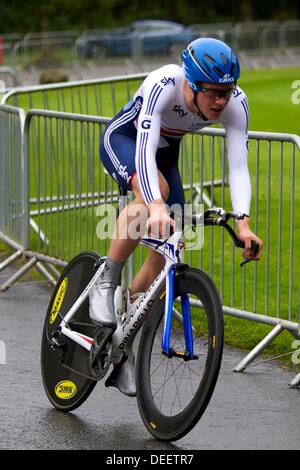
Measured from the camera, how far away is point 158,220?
19.1 ft

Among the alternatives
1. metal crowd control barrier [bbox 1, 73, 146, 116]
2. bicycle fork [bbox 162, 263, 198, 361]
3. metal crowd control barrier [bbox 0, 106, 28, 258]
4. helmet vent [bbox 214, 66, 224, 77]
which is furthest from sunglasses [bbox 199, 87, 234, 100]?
metal crowd control barrier [bbox 1, 73, 146, 116]

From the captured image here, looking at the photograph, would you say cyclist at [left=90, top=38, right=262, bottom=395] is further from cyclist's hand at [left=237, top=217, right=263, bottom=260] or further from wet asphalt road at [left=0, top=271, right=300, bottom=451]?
wet asphalt road at [left=0, top=271, right=300, bottom=451]

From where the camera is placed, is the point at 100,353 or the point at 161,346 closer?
the point at 161,346

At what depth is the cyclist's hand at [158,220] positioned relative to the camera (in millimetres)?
5812

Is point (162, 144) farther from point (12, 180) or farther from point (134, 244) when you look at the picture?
point (12, 180)

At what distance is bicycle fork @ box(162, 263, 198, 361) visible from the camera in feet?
19.6

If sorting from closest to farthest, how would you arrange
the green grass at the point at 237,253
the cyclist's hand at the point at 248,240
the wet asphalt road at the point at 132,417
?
the cyclist's hand at the point at 248,240, the wet asphalt road at the point at 132,417, the green grass at the point at 237,253

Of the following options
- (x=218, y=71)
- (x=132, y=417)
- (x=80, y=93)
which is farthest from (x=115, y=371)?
(x=80, y=93)

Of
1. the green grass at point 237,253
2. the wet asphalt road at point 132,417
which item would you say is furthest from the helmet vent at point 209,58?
the green grass at point 237,253

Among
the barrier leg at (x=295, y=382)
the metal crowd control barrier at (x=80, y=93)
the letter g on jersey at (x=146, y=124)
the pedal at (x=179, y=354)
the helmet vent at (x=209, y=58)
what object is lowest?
the barrier leg at (x=295, y=382)

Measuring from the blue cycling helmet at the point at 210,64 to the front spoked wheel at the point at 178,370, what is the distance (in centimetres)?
88

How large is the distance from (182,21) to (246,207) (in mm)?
54665

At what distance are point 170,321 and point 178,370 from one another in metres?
0.40

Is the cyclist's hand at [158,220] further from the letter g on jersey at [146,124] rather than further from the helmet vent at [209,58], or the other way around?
the helmet vent at [209,58]
